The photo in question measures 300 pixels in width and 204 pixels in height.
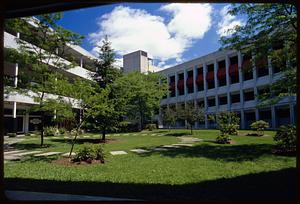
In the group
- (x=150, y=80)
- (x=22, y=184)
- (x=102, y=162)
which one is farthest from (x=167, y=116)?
(x=22, y=184)

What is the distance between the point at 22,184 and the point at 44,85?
10.8m

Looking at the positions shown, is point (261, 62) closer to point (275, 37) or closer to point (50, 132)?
point (275, 37)

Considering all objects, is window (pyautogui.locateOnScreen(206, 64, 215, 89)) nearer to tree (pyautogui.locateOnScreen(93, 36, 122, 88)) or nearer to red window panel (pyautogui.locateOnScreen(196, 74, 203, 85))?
red window panel (pyautogui.locateOnScreen(196, 74, 203, 85))

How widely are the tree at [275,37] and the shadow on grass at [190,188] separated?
20.0 ft

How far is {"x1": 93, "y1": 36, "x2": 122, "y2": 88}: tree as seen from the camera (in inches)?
824

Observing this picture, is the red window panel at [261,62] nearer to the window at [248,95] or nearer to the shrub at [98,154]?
the shrub at [98,154]

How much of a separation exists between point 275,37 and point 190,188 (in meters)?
8.72

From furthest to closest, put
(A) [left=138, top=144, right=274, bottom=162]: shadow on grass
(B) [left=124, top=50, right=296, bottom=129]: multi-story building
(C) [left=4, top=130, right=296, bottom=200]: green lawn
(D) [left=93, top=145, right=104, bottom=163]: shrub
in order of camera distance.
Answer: (B) [left=124, top=50, right=296, bottom=129]: multi-story building < (A) [left=138, top=144, right=274, bottom=162]: shadow on grass < (D) [left=93, top=145, right=104, bottom=163]: shrub < (C) [left=4, top=130, right=296, bottom=200]: green lawn

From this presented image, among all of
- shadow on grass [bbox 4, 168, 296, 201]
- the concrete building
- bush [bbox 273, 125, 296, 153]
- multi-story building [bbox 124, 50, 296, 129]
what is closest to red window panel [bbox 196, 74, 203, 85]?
multi-story building [bbox 124, 50, 296, 129]

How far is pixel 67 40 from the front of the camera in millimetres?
16688

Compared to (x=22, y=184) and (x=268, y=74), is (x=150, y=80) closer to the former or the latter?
(x=268, y=74)

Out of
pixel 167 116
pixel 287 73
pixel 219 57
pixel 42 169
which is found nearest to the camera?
pixel 42 169

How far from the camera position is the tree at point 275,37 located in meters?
10.9

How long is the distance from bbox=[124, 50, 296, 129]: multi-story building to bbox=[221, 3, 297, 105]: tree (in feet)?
54.0
